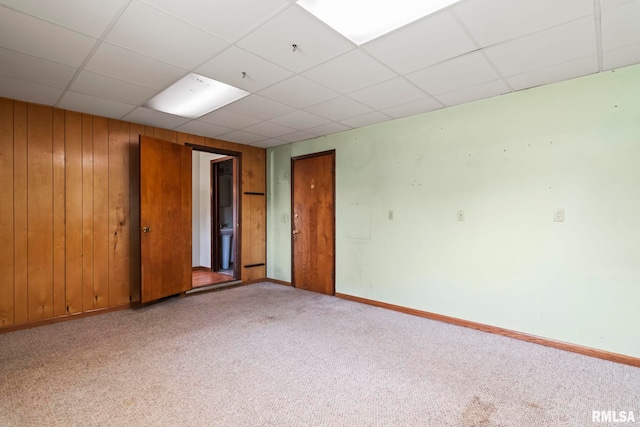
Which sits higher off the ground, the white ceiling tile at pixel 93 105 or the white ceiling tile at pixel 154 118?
the white ceiling tile at pixel 154 118

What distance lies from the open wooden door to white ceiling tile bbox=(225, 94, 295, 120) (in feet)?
4.24

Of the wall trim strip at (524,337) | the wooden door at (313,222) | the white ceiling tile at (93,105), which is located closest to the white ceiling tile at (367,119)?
the wooden door at (313,222)

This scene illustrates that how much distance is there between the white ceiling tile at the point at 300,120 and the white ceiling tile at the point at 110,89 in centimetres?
145

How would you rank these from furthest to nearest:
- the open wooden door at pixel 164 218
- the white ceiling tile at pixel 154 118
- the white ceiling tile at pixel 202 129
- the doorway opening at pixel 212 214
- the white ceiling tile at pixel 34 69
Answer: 1. the doorway opening at pixel 212 214
2. the white ceiling tile at pixel 202 129
3. the open wooden door at pixel 164 218
4. the white ceiling tile at pixel 154 118
5. the white ceiling tile at pixel 34 69

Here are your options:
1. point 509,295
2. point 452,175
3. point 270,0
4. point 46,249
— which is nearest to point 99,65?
point 270,0

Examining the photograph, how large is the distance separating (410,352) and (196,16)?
9.79 ft

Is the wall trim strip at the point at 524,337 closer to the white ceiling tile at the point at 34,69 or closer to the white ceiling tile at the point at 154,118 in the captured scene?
the white ceiling tile at the point at 154,118

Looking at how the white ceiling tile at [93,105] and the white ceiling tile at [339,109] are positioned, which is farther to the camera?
the white ceiling tile at [339,109]

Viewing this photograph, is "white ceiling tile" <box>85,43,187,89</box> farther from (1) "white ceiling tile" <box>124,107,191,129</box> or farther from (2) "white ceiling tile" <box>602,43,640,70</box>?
(2) "white ceiling tile" <box>602,43,640,70</box>

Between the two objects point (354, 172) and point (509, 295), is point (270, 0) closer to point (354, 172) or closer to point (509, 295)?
point (354, 172)

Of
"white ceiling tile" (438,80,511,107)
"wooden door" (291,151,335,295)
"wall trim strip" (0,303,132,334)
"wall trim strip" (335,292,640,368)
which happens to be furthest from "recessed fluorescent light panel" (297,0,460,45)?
"wall trim strip" (0,303,132,334)

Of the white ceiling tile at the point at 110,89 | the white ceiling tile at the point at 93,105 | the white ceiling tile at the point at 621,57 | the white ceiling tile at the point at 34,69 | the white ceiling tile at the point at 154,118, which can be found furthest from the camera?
the white ceiling tile at the point at 154,118

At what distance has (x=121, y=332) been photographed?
3.08 m

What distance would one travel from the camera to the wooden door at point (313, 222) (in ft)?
14.9
